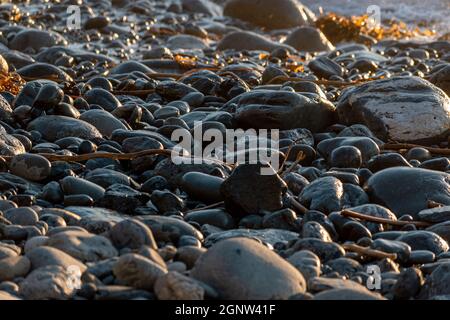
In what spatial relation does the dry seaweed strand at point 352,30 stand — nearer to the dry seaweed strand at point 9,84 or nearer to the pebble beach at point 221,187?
the pebble beach at point 221,187

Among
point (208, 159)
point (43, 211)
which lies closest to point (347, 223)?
point (208, 159)

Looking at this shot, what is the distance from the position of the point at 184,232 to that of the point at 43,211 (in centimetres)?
57

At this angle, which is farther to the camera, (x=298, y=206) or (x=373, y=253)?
(x=298, y=206)

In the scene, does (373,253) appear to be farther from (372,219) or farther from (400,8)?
(400,8)

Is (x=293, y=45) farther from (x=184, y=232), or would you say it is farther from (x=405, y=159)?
(x=184, y=232)

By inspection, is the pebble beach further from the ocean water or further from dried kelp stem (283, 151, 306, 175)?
the ocean water

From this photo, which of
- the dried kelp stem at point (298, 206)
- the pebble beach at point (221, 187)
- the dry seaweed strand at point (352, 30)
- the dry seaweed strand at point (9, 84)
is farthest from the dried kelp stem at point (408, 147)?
the dry seaweed strand at point (352, 30)

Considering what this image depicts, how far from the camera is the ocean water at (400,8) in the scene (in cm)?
1417

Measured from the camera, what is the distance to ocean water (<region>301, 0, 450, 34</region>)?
558 inches

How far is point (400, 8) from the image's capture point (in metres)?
14.9

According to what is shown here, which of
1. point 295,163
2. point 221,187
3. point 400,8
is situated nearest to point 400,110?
point 295,163

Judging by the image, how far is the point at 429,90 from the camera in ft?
15.6

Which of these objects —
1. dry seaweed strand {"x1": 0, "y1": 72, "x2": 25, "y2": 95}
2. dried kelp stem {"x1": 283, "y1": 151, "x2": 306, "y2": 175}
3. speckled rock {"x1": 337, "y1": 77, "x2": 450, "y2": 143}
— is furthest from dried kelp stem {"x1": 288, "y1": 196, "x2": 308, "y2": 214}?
dry seaweed strand {"x1": 0, "y1": 72, "x2": 25, "y2": 95}

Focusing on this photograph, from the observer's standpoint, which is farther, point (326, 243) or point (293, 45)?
point (293, 45)
